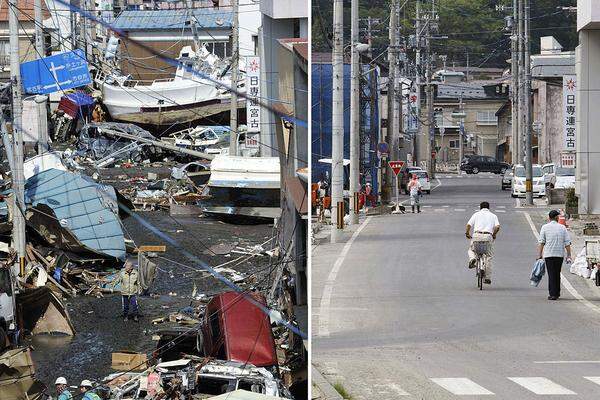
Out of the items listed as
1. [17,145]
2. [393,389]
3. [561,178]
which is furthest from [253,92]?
[561,178]

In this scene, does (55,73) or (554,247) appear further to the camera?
(554,247)

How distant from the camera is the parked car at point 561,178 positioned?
88.7 feet

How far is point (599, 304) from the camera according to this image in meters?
12.8

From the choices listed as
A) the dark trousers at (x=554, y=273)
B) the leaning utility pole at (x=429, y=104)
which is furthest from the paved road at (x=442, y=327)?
the leaning utility pole at (x=429, y=104)

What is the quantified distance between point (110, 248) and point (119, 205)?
48 cm

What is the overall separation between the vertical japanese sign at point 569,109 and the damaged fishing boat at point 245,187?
16.7 metres

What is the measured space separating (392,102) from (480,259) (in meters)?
13.6

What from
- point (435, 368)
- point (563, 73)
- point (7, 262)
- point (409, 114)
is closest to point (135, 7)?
point (7, 262)

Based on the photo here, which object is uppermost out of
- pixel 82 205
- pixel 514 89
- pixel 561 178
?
pixel 514 89

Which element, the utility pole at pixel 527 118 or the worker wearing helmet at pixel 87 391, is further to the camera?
the utility pole at pixel 527 118

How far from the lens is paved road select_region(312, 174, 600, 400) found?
28.3 feet

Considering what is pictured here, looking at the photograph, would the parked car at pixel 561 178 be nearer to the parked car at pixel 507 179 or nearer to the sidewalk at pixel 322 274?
the parked car at pixel 507 179

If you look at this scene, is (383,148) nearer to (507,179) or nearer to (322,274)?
(507,179)

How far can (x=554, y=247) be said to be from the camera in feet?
40.2
